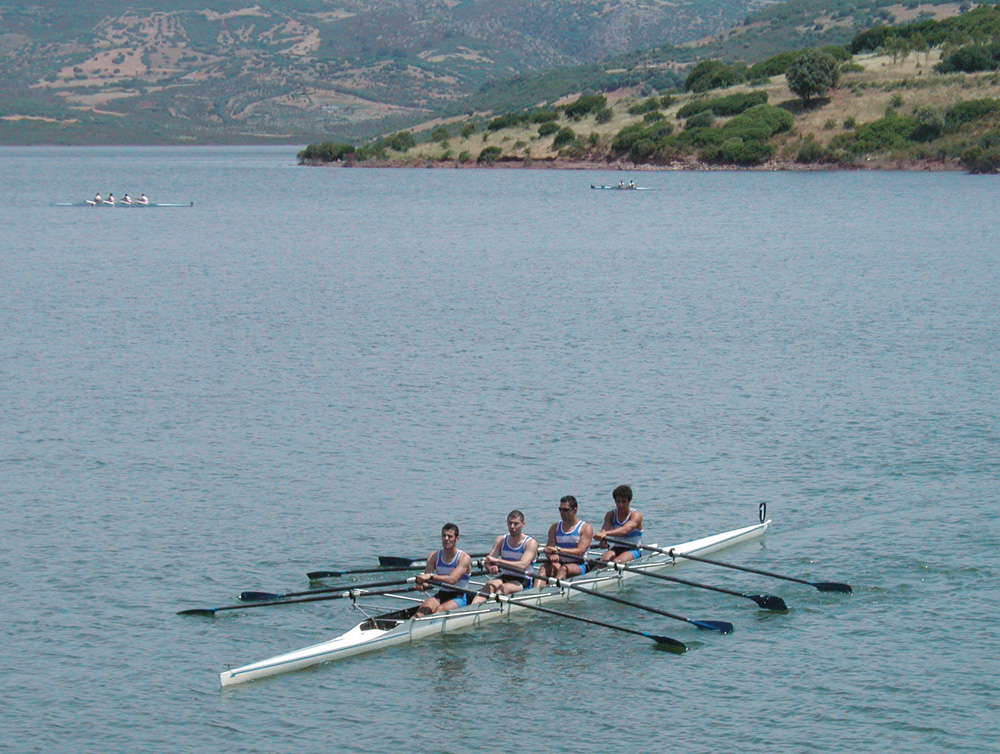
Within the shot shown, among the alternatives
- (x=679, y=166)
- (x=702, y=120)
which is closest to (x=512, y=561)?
(x=679, y=166)

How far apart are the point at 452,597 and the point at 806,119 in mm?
129475

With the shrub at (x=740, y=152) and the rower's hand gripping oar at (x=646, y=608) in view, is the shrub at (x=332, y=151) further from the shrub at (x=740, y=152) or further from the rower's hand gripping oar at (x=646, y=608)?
the rower's hand gripping oar at (x=646, y=608)

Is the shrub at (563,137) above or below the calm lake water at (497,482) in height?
above

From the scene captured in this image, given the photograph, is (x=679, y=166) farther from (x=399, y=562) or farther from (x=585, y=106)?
(x=399, y=562)

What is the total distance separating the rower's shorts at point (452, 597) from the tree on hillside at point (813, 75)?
129m

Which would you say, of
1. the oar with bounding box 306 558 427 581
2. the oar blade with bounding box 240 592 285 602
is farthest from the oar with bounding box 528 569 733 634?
the oar blade with bounding box 240 592 285 602

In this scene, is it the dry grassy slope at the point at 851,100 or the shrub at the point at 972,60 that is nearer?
the dry grassy slope at the point at 851,100

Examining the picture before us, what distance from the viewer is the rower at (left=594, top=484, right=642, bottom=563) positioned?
27.0 meters

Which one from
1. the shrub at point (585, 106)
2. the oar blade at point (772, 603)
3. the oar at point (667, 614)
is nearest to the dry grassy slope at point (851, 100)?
the shrub at point (585, 106)

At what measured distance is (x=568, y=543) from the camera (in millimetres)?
26500

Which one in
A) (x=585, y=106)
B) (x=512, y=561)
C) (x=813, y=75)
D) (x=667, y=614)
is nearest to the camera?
(x=667, y=614)

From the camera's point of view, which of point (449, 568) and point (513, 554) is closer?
point (449, 568)

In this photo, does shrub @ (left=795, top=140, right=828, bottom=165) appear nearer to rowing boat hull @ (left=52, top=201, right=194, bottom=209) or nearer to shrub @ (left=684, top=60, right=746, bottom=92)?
shrub @ (left=684, top=60, right=746, bottom=92)

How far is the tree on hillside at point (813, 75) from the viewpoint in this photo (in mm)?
145750
